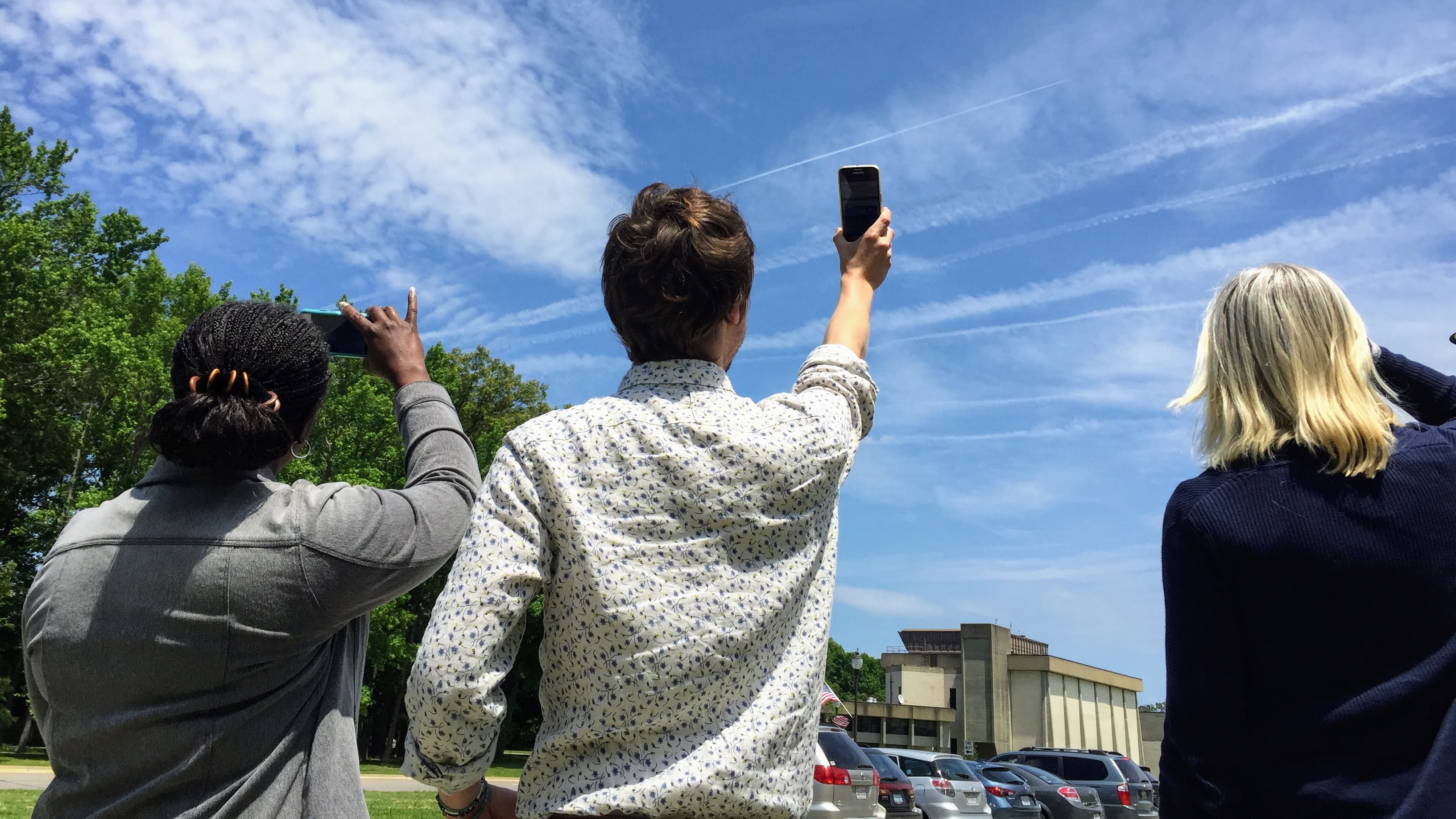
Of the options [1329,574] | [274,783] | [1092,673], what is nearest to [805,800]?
[274,783]

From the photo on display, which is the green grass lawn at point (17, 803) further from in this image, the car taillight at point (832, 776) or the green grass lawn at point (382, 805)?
the car taillight at point (832, 776)

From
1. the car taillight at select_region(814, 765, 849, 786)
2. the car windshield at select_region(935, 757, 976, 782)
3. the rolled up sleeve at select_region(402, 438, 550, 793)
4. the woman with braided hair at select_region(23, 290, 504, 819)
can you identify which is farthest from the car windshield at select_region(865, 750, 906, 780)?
the rolled up sleeve at select_region(402, 438, 550, 793)

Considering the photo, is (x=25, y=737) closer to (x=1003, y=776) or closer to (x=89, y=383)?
(x=89, y=383)

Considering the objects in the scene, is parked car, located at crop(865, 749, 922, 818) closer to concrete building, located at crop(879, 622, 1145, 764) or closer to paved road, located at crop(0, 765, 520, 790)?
paved road, located at crop(0, 765, 520, 790)

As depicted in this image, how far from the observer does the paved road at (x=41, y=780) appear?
16.3 metres

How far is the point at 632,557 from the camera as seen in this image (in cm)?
182

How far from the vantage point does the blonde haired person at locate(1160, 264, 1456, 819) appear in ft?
6.80

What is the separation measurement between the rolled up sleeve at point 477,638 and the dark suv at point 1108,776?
70.0ft

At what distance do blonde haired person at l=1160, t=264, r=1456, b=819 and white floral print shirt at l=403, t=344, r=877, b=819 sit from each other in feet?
2.87

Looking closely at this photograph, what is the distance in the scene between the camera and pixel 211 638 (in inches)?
77.3

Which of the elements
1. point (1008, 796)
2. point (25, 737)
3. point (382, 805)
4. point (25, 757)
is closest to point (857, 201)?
point (382, 805)

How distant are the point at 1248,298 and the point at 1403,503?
1.87ft

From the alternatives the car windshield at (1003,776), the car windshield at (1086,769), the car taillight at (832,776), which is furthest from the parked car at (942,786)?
the car windshield at (1086,769)

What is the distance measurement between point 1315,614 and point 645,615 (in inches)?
55.4
